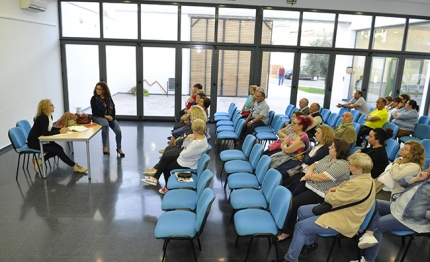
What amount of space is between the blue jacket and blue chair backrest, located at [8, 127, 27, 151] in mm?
7783

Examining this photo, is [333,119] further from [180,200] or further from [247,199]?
[180,200]

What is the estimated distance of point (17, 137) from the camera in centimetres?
551

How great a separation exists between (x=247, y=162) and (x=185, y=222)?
201 centimetres

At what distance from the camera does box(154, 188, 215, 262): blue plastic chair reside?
3062 mm

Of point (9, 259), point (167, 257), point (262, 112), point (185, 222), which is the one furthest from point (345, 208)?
point (262, 112)

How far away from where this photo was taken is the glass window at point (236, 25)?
953cm

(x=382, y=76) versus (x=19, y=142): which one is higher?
(x=382, y=76)

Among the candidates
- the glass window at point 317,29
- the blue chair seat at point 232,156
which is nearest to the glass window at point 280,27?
the glass window at point 317,29

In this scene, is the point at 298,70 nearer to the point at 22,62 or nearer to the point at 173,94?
the point at 173,94

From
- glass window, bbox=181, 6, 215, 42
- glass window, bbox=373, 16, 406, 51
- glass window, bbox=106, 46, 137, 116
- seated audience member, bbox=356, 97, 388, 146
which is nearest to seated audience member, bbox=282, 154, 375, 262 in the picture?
seated audience member, bbox=356, 97, 388, 146

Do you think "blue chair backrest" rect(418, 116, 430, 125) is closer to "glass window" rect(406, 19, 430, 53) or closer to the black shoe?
"glass window" rect(406, 19, 430, 53)

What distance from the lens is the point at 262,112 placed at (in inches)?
285

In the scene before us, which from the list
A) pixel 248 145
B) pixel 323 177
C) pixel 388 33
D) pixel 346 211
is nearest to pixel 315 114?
pixel 248 145

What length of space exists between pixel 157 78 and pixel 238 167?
6087 millimetres
